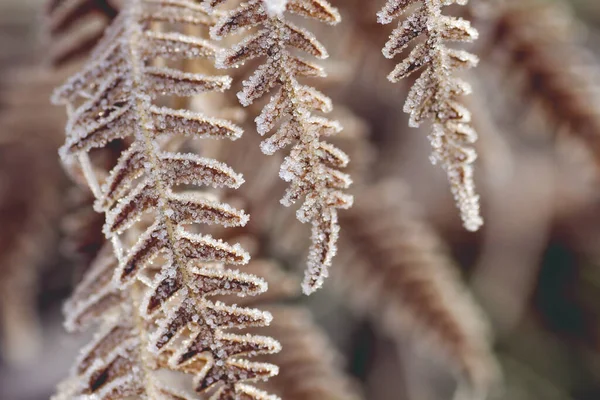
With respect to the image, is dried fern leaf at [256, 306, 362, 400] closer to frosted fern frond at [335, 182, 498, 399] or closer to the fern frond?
frosted fern frond at [335, 182, 498, 399]

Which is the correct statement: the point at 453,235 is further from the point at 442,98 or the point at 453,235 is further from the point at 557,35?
the point at 442,98

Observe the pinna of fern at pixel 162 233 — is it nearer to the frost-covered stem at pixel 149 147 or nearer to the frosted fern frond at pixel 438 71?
the frost-covered stem at pixel 149 147

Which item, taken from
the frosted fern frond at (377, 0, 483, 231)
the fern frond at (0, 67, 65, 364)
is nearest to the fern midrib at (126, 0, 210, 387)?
the frosted fern frond at (377, 0, 483, 231)

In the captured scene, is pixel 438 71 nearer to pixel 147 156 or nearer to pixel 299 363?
pixel 147 156

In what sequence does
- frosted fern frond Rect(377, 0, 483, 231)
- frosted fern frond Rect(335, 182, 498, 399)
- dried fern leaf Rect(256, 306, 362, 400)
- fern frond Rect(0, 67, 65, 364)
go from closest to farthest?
frosted fern frond Rect(377, 0, 483, 231) → dried fern leaf Rect(256, 306, 362, 400) → frosted fern frond Rect(335, 182, 498, 399) → fern frond Rect(0, 67, 65, 364)

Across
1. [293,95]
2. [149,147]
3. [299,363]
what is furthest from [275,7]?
[299,363]

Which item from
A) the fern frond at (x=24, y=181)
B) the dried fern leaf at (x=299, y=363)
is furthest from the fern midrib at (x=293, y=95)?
the fern frond at (x=24, y=181)
